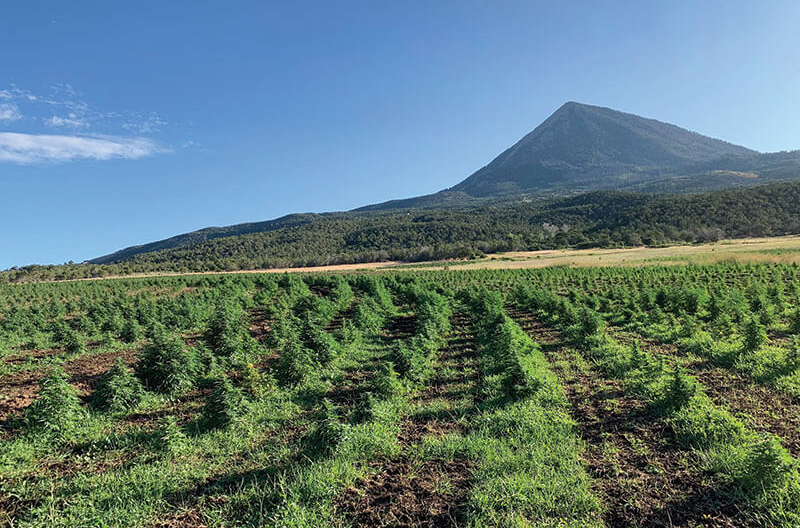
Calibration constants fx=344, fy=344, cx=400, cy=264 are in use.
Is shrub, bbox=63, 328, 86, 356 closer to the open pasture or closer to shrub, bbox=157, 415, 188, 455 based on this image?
the open pasture

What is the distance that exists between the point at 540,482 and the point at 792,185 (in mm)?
139529

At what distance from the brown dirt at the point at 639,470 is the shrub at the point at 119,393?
10.2 m

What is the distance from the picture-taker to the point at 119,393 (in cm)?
848

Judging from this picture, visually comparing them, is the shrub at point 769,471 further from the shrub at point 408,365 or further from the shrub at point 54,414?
the shrub at point 54,414

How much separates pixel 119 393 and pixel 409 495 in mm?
7825

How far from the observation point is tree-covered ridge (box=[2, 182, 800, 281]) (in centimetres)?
8581

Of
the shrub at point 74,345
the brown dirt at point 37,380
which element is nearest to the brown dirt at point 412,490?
the brown dirt at point 37,380

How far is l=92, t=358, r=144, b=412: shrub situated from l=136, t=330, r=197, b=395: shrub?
0.82 metres

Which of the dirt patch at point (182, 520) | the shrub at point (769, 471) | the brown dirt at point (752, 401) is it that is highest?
the dirt patch at point (182, 520)

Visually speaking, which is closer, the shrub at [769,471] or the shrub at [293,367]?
the shrub at [769,471]

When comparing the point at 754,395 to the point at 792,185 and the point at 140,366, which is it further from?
the point at 792,185

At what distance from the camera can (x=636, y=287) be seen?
27969 millimetres

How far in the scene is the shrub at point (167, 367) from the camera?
962 cm

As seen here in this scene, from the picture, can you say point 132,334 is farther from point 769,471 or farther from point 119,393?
point 769,471
